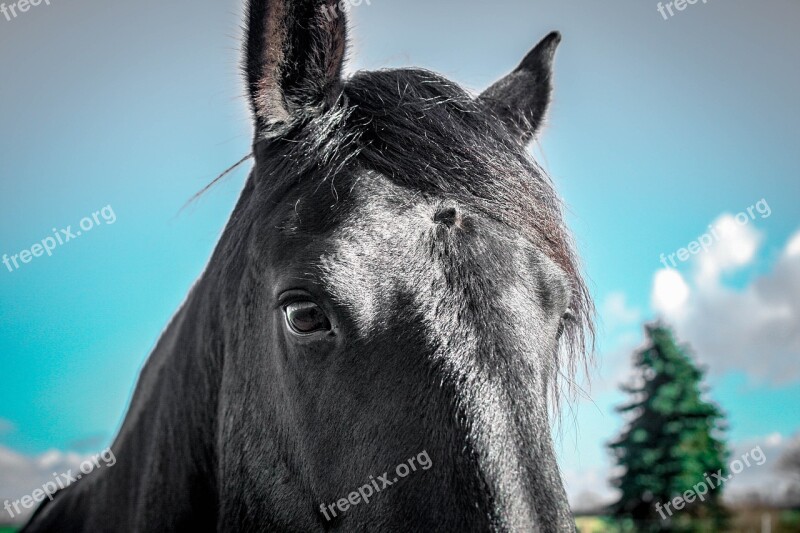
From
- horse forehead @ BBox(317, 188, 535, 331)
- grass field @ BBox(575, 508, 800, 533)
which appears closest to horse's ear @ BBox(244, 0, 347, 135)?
horse forehead @ BBox(317, 188, 535, 331)

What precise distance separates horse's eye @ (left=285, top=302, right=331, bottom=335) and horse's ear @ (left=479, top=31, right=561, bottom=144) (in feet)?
5.70

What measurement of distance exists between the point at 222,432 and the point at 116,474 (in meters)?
1.08

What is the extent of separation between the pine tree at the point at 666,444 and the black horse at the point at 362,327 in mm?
19548

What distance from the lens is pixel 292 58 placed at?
2.52m

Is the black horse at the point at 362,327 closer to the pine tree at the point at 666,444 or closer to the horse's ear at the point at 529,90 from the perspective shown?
the horse's ear at the point at 529,90

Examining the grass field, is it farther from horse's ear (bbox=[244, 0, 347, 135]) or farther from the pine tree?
horse's ear (bbox=[244, 0, 347, 135])

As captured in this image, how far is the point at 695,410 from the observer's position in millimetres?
20156

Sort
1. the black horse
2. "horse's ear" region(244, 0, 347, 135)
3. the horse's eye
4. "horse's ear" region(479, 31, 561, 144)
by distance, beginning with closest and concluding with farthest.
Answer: the black horse
the horse's eye
"horse's ear" region(244, 0, 347, 135)
"horse's ear" region(479, 31, 561, 144)

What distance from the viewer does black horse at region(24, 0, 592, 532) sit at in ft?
5.65

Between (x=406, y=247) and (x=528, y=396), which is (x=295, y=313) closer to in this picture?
(x=406, y=247)

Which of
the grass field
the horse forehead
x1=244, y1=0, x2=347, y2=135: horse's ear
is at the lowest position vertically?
the grass field

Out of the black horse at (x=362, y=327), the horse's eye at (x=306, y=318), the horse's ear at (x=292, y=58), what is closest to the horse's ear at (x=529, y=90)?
the black horse at (x=362, y=327)

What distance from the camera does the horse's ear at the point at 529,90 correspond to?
3.20m

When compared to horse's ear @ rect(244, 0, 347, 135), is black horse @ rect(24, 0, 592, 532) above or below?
below
